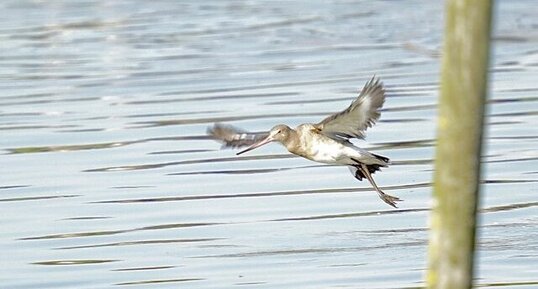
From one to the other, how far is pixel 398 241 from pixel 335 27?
1373 cm

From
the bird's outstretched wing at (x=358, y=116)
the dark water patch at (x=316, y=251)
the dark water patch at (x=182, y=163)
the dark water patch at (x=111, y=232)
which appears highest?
the dark water patch at (x=182, y=163)

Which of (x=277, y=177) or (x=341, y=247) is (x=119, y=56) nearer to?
(x=277, y=177)

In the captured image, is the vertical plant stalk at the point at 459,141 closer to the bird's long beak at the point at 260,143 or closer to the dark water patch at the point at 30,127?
the bird's long beak at the point at 260,143

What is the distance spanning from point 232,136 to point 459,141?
556cm

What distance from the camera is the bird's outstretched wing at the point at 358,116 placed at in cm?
1125

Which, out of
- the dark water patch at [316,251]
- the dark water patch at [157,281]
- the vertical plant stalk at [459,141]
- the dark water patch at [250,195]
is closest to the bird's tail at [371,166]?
the dark water patch at [316,251]

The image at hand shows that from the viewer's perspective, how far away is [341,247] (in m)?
12.4

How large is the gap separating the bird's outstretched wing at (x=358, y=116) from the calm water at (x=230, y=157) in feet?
2.91

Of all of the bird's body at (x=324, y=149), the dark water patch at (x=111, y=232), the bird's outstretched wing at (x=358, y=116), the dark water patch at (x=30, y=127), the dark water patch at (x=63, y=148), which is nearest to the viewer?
the bird's outstretched wing at (x=358, y=116)

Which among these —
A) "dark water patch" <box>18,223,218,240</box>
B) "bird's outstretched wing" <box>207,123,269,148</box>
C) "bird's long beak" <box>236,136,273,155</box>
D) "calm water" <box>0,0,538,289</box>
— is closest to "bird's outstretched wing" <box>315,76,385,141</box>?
"bird's long beak" <box>236,136,273,155</box>

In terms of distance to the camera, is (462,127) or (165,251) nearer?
(462,127)

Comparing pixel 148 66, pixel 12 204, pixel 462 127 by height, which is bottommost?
pixel 462 127

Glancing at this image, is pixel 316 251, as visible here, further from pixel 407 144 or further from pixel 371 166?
pixel 407 144

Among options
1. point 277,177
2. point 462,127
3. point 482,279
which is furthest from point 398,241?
point 462,127
